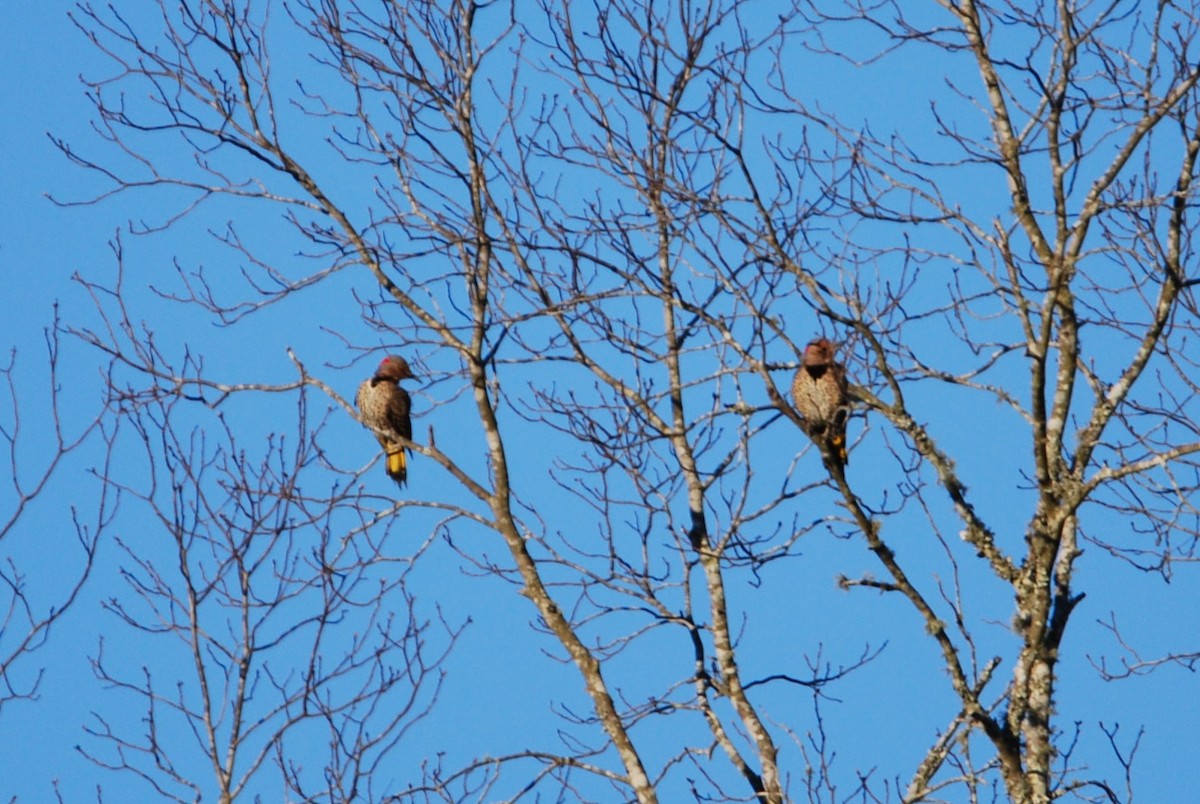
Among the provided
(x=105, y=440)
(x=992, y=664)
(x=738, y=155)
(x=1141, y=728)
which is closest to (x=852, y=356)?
(x=738, y=155)

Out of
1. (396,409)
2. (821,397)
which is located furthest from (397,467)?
(821,397)

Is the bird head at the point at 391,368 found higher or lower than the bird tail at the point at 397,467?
higher

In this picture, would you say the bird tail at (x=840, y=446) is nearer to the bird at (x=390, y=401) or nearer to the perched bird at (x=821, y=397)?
the perched bird at (x=821, y=397)

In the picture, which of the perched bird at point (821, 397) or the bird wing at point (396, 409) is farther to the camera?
the bird wing at point (396, 409)

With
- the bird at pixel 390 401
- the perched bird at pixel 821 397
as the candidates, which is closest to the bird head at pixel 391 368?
the bird at pixel 390 401

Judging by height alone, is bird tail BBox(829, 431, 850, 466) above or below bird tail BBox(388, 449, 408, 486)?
below

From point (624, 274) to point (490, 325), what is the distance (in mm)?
736

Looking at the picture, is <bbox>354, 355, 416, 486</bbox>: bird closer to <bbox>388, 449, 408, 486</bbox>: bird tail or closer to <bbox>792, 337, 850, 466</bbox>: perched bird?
<bbox>388, 449, 408, 486</bbox>: bird tail

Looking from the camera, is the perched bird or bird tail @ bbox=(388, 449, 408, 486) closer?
the perched bird

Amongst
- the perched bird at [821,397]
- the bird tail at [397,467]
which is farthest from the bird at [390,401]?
the perched bird at [821,397]

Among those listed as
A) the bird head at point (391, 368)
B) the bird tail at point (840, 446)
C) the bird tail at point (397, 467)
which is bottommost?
the bird tail at point (840, 446)

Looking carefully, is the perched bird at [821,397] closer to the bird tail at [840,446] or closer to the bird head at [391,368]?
the bird tail at [840,446]

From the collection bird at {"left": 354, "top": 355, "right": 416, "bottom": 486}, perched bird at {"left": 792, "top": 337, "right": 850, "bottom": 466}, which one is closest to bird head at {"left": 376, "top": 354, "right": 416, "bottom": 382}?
bird at {"left": 354, "top": 355, "right": 416, "bottom": 486}

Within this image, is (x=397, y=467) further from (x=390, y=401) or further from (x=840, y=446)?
(x=840, y=446)
